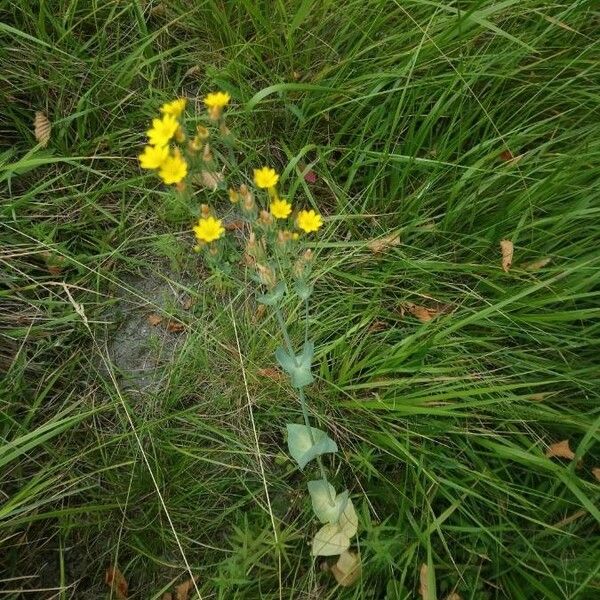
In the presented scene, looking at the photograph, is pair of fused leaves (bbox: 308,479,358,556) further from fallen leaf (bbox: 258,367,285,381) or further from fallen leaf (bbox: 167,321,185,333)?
fallen leaf (bbox: 167,321,185,333)

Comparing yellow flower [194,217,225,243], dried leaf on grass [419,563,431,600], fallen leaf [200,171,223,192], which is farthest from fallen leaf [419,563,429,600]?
fallen leaf [200,171,223,192]

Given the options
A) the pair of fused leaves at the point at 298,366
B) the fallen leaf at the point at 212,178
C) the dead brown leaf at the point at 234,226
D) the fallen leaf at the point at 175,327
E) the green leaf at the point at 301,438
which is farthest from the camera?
the dead brown leaf at the point at 234,226

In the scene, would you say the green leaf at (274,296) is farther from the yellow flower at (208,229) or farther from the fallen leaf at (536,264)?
the fallen leaf at (536,264)

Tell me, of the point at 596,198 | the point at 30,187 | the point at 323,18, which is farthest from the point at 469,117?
the point at 30,187

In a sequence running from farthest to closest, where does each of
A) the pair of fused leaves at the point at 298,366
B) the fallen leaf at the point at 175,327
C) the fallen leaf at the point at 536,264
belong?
the fallen leaf at the point at 175,327 → the fallen leaf at the point at 536,264 → the pair of fused leaves at the point at 298,366

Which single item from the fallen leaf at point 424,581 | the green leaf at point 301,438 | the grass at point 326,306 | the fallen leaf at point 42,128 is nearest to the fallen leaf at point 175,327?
the grass at point 326,306

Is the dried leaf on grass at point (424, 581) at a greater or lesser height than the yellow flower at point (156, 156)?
lesser

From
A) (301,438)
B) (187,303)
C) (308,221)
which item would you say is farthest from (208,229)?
(187,303)
